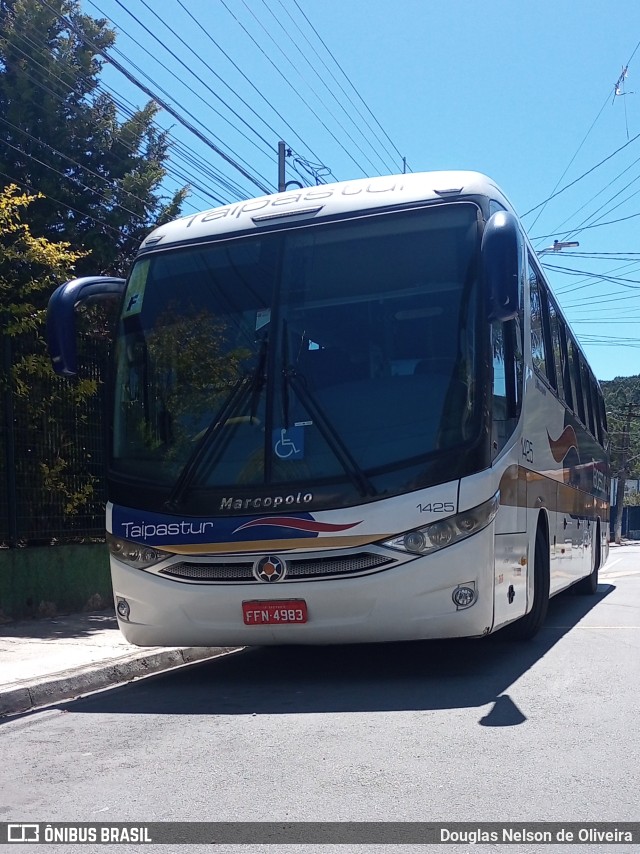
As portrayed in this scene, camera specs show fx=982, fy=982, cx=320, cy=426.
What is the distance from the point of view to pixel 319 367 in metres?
6.99

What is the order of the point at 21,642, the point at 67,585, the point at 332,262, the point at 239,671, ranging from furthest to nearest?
the point at 67,585 → the point at 21,642 → the point at 239,671 → the point at 332,262

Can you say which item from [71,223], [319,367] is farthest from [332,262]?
[71,223]

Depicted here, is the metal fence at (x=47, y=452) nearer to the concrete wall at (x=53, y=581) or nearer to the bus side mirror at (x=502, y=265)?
the concrete wall at (x=53, y=581)

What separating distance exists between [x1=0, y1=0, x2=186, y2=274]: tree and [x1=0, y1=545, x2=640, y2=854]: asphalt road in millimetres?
9398

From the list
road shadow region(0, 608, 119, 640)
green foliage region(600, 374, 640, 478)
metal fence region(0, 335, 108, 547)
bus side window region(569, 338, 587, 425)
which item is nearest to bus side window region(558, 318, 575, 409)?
bus side window region(569, 338, 587, 425)

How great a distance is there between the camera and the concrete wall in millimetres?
10797

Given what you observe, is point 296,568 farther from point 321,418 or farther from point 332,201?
point 332,201

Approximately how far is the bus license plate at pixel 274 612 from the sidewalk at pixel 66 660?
1656 mm

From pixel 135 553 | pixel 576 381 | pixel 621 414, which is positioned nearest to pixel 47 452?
pixel 135 553

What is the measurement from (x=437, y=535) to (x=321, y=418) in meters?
1.14

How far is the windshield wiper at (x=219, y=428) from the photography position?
7.04 metres

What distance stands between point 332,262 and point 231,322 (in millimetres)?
867

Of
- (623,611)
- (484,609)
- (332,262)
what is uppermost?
(332,262)

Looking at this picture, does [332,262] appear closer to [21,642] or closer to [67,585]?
[21,642]
